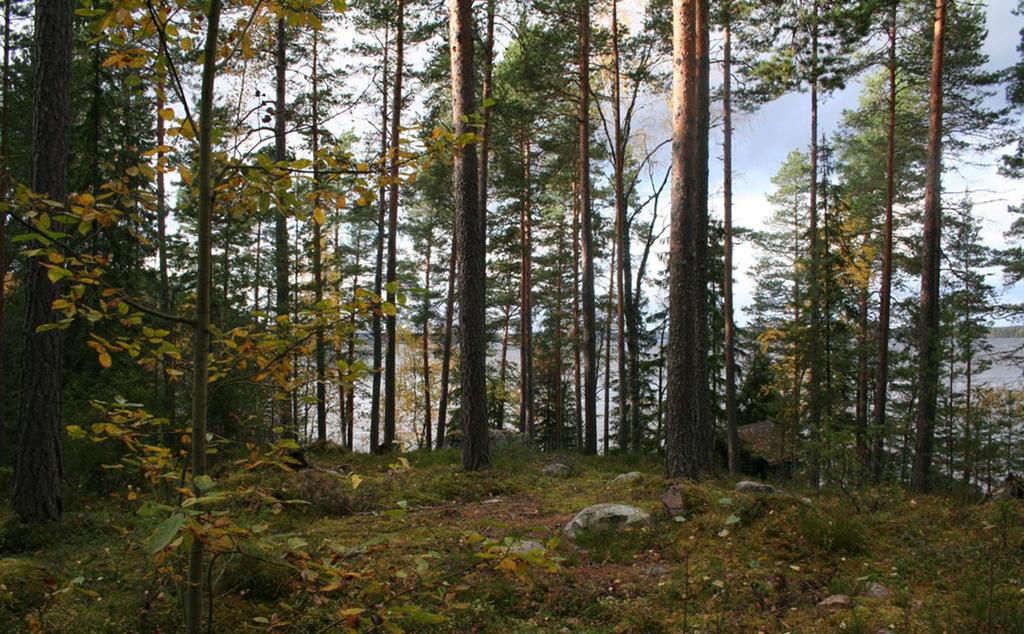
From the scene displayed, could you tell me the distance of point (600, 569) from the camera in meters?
5.07

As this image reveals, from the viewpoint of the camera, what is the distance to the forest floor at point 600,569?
136 inches

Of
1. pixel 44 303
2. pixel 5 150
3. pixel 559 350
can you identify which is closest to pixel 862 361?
pixel 559 350

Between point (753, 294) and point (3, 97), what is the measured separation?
27304mm

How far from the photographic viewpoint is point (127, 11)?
141 cm

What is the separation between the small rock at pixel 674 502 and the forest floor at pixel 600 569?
0.26 feet

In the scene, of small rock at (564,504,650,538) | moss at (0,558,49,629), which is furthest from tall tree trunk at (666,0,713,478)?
moss at (0,558,49,629)

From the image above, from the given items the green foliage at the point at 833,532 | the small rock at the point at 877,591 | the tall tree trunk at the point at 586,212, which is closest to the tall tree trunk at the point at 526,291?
the tall tree trunk at the point at 586,212

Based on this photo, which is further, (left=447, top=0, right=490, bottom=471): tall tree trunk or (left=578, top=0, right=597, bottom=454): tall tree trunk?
(left=578, top=0, right=597, bottom=454): tall tree trunk

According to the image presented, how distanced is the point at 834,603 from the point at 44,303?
25.2 feet

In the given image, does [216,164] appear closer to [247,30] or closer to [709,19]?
[247,30]

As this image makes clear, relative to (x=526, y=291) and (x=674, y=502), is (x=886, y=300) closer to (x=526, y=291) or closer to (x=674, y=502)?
(x=526, y=291)

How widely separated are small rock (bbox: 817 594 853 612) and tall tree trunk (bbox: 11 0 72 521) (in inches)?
294

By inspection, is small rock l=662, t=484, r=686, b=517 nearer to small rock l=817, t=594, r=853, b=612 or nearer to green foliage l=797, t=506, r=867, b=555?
green foliage l=797, t=506, r=867, b=555

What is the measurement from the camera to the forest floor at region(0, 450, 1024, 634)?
3.46m
